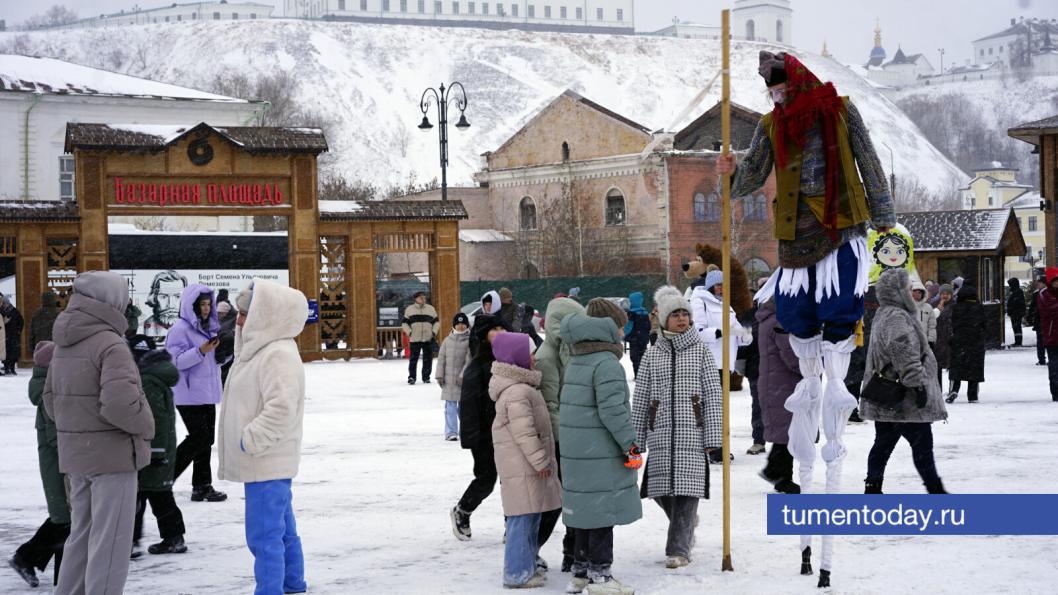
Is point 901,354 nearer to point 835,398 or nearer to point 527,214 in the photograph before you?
point 835,398

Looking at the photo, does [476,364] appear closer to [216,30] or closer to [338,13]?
[216,30]

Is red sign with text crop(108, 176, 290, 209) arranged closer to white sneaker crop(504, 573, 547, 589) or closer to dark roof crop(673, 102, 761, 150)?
white sneaker crop(504, 573, 547, 589)

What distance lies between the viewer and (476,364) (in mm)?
8680

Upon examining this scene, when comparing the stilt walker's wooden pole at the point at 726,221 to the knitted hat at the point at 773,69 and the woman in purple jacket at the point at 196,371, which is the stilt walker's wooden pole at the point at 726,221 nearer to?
the knitted hat at the point at 773,69

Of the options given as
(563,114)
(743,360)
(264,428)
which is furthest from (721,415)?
(563,114)

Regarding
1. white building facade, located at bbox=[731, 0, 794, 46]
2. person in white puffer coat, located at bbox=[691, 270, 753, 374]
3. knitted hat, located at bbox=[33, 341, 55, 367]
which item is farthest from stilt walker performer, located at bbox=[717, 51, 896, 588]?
white building facade, located at bbox=[731, 0, 794, 46]

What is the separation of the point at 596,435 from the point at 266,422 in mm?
1727

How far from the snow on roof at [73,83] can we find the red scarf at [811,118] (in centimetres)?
4030

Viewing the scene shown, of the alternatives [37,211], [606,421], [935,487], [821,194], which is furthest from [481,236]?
[821,194]

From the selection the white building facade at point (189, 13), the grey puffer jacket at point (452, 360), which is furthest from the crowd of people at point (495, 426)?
the white building facade at point (189, 13)

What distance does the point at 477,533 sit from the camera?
8.91 metres

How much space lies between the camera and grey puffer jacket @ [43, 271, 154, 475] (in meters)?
6.56

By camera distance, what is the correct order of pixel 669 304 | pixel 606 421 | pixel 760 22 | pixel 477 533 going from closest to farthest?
1. pixel 606 421
2. pixel 669 304
3. pixel 477 533
4. pixel 760 22

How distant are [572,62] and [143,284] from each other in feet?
374
